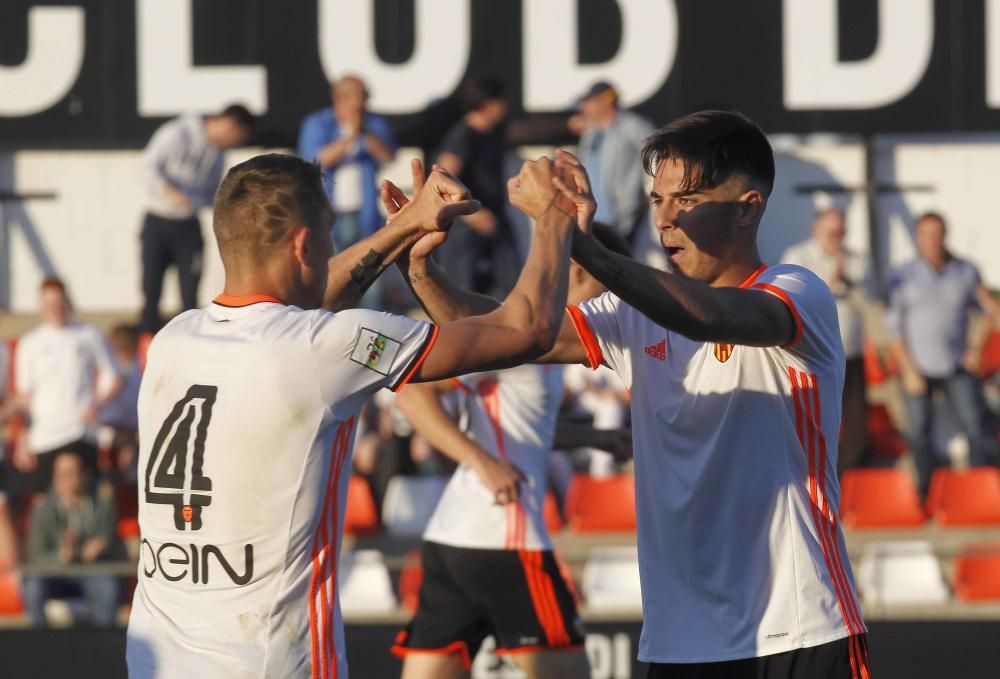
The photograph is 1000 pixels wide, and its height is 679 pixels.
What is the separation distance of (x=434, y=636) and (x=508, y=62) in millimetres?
6493

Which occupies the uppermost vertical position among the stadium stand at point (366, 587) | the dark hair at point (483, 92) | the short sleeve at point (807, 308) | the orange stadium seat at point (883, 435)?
the dark hair at point (483, 92)

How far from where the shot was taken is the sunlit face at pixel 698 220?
3.51 meters

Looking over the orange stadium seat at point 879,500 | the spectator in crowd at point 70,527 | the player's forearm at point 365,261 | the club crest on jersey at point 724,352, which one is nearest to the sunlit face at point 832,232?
the orange stadium seat at point 879,500

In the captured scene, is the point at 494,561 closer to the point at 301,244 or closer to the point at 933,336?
the point at 301,244

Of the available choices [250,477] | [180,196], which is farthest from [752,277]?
[180,196]

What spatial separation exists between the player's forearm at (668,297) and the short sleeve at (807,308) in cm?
25

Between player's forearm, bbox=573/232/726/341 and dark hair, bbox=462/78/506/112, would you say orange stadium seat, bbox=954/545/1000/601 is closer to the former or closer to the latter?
dark hair, bbox=462/78/506/112

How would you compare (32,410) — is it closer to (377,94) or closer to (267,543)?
(377,94)

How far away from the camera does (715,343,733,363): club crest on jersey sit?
11.6 feet

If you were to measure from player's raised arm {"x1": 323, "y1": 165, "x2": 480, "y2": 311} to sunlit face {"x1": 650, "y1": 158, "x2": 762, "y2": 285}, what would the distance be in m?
0.44

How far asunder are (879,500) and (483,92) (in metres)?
3.71

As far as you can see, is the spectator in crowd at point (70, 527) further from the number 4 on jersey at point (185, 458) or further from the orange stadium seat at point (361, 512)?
the number 4 on jersey at point (185, 458)

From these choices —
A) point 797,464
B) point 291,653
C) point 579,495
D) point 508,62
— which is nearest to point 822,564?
point 797,464

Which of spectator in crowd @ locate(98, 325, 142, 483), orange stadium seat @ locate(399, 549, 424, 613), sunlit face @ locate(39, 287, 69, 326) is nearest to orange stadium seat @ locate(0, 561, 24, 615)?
Answer: spectator in crowd @ locate(98, 325, 142, 483)
